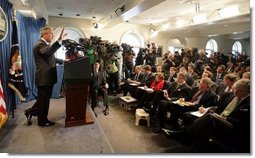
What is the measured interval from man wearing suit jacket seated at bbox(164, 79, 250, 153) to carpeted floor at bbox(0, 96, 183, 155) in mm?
599

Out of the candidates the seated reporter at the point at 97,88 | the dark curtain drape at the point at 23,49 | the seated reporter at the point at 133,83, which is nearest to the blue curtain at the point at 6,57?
the dark curtain drape at the point at 23,49

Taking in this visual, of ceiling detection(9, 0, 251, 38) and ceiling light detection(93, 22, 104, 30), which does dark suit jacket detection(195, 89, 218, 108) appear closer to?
ceiling detection(9, 0, 251, 38)

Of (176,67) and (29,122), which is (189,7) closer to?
(176,67)

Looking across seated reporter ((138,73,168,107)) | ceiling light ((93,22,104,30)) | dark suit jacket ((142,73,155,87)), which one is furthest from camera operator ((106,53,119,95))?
seated reporter ((138,73,168,107))

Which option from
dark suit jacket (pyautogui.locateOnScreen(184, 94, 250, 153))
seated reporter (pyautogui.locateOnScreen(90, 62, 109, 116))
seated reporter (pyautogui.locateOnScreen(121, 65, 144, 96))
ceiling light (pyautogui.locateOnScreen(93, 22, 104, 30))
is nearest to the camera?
dark suit jacket (pyautogui.locateOnScreen(184, 94, 250, 153))

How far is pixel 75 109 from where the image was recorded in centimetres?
245

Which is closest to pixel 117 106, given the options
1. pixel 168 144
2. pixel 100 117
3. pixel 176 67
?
pixel 100 117

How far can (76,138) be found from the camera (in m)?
2.11

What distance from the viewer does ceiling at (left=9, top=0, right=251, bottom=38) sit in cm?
292

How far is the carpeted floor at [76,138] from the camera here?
1.94 meters

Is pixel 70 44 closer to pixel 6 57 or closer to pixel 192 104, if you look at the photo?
pixel 6 57

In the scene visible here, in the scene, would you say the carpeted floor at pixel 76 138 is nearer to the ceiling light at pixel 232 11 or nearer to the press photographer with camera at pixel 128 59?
the ceiling light at pixel 232 11

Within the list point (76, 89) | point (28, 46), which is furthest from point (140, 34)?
point (76, 89)

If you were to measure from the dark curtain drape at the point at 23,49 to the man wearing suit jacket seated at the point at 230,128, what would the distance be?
2.69m
